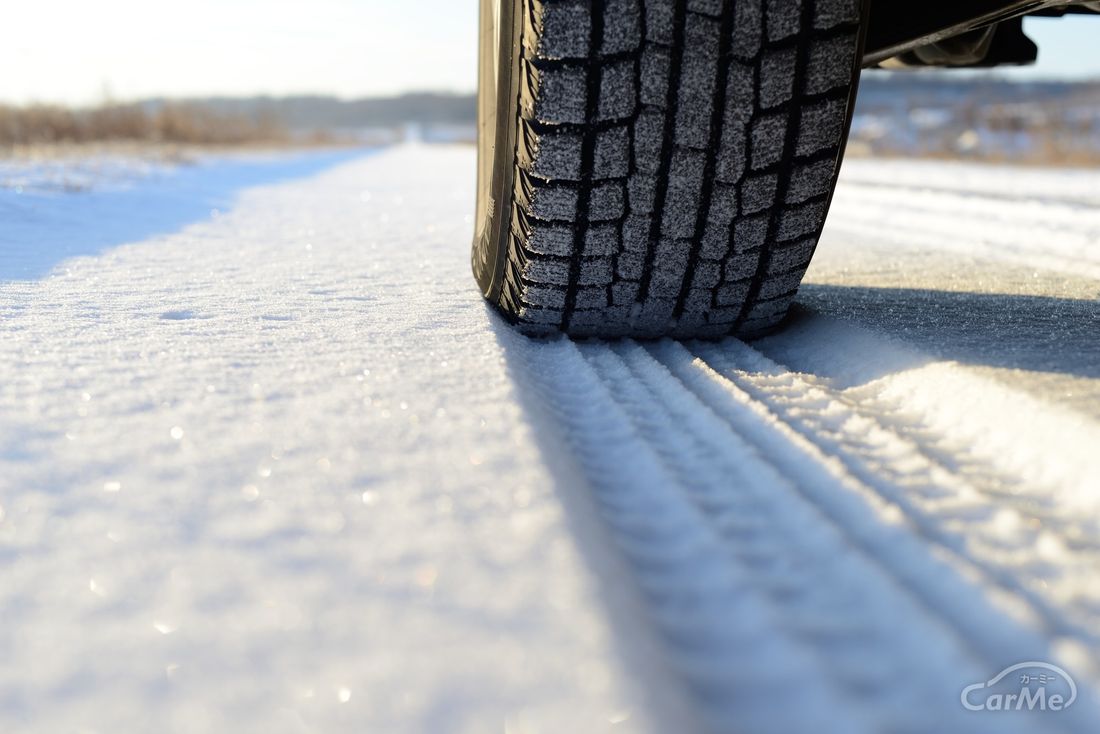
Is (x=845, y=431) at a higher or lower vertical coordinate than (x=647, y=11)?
lower

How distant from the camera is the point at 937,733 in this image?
2.15 feet

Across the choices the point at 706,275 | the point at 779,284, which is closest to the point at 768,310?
the point at 779,284

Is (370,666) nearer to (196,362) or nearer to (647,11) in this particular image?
(196,362)

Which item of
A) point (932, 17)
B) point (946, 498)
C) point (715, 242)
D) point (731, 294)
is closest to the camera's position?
point (946, 498)

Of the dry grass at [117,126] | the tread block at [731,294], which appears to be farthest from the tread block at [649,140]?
the dry grass at [117,126]

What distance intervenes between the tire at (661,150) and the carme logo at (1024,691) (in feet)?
3.06

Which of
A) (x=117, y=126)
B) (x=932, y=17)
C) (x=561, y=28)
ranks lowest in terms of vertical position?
(x=117, y=126)

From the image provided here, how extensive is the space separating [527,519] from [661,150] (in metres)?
0.77

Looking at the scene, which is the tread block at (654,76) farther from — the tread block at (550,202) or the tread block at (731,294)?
the tread block at (731,294)

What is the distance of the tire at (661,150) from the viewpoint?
1.29 meters

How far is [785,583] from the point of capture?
825 millimetres

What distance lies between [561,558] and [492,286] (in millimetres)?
1047

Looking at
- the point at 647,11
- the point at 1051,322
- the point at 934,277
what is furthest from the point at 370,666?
the point at 934,277

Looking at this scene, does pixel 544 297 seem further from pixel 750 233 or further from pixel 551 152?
pixel 750 233
